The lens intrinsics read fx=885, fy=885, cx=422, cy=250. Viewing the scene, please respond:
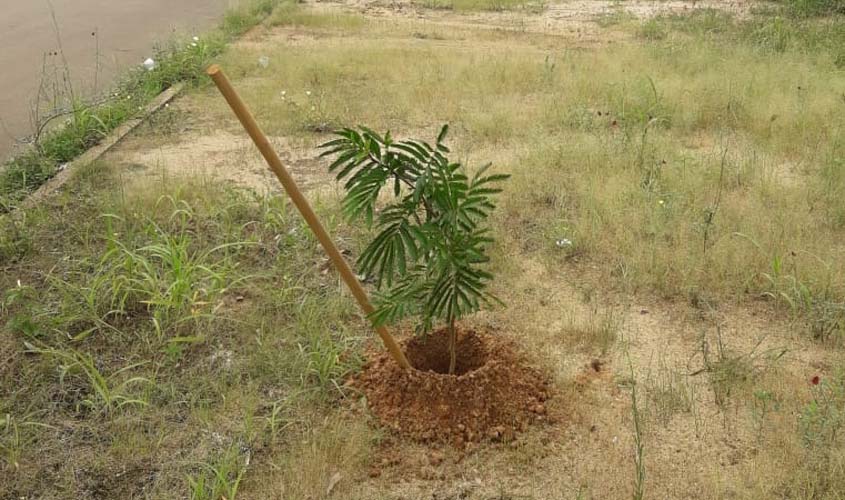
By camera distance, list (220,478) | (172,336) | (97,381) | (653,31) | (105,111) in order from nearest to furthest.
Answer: (220,478)
(97,381)
(172,336)
(105,111)
(653,31)

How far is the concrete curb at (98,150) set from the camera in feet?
16.9

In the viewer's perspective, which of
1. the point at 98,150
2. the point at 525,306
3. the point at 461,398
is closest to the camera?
the point at 461,398

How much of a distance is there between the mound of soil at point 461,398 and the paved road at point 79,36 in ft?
12.7

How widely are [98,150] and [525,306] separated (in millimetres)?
3307

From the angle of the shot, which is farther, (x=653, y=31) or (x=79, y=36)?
(x=79, y=36)

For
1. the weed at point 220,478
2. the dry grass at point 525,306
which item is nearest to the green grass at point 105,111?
the dry grass at point 525,306

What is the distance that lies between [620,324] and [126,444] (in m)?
2.13

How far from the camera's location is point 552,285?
14.1ft

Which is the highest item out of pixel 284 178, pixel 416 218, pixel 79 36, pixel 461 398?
pixel 284 178

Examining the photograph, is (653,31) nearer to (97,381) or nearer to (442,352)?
(442,352)

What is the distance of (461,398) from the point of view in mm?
3270

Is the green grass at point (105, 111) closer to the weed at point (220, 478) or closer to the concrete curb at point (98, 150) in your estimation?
the concrete curb at point (98, 150)

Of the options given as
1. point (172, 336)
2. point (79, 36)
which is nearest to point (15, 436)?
point (172, 336)

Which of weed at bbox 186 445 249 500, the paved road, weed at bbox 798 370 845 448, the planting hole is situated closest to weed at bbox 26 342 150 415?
weed at bbox 186 445 249 500
